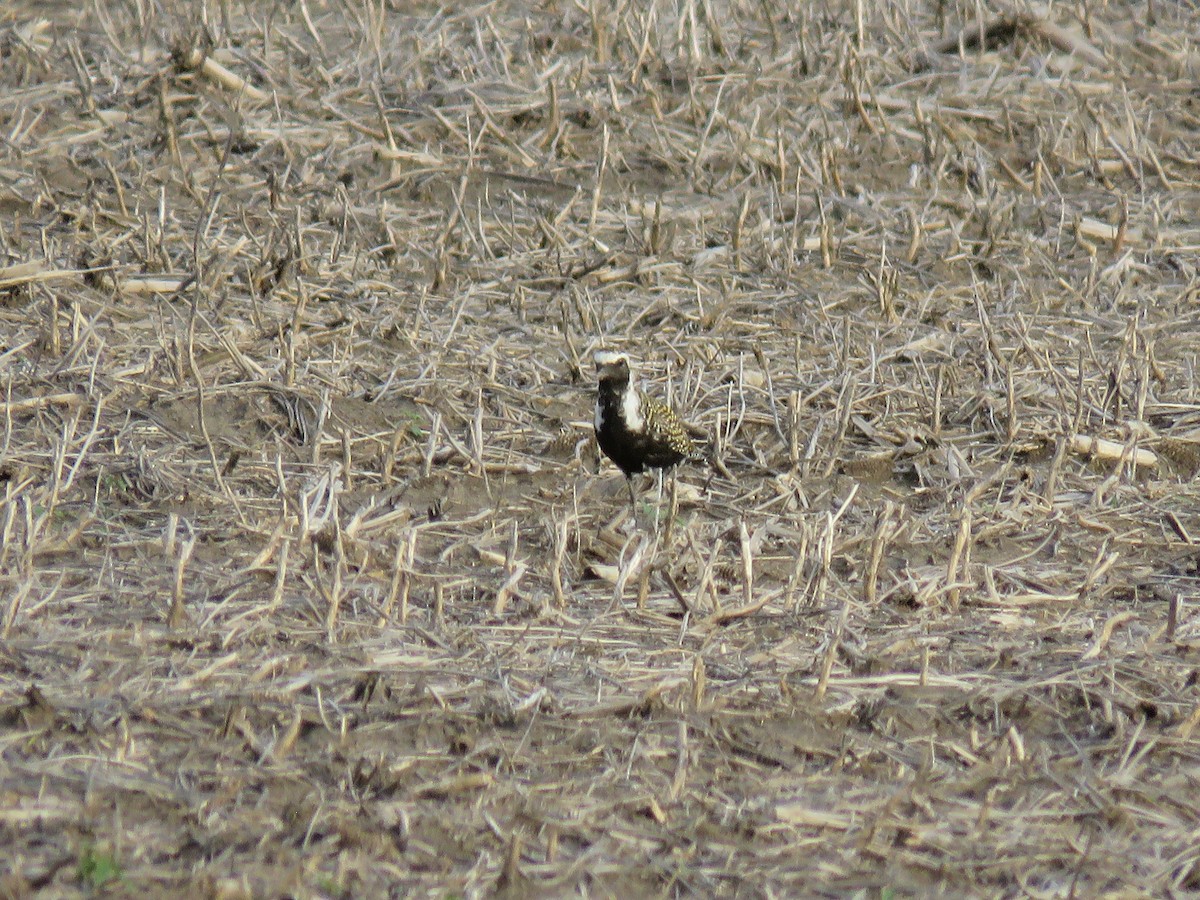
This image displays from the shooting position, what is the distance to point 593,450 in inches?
285

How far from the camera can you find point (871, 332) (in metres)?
8.09

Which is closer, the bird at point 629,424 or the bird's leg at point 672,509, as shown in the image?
the bird's leg at point 672,509

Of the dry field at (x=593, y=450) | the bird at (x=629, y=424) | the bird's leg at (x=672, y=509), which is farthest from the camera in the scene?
the bird at (x=629, y=424)

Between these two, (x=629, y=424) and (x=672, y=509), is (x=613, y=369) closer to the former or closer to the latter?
(x=629, y=424)

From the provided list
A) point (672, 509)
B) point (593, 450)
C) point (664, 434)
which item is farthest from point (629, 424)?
point (593, 450)

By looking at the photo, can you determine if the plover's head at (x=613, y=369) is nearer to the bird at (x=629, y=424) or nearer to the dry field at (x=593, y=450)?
the bird at (x=629, y=424)

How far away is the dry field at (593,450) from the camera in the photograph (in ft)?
13.8

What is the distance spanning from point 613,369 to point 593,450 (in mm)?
700

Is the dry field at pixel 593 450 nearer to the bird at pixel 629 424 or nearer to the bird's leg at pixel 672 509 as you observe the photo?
the bird's leg at pixel 672 509

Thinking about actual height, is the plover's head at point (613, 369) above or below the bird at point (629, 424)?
above

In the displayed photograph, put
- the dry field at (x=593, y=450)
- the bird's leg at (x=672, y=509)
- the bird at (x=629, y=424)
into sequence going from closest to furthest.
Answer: the dry field at (x=593, y=450)
the bird's leg at (x=672, y=509)
the bird at (x=629, y=424)

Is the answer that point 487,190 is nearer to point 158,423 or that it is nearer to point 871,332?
point 871,332

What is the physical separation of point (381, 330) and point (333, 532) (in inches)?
91.5

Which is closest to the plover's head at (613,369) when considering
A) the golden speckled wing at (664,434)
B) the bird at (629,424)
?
the bird at (629,424)
